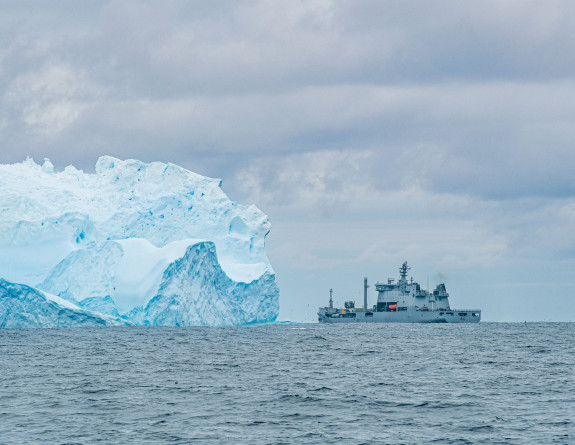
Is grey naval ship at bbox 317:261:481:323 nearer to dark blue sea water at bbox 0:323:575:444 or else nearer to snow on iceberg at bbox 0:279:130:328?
snow on iceberg at bbox 0:279:130:328

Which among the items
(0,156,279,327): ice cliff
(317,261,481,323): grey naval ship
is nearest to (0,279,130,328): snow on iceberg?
(0,156,279,327): ice cliff

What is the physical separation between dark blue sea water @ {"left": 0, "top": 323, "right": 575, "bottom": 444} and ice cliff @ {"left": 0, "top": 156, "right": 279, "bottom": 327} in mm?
30998

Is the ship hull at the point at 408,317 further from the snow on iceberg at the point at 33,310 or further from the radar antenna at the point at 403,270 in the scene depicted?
the snow on iceberg at the point at 33,310

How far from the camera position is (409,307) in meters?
122

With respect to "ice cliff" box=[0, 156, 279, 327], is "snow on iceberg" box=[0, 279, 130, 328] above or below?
below

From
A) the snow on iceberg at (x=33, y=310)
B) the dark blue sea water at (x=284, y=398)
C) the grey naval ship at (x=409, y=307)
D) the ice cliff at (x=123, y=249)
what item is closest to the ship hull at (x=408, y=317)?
the grey naval ship at (x=409, y=307)

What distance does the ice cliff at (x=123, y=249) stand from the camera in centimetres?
7994

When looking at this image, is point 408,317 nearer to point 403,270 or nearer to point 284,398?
point 403,270

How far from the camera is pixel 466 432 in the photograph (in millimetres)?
22156

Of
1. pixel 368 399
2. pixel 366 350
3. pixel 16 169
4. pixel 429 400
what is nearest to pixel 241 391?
pixel 368 399

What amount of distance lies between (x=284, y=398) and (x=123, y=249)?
2175 inches

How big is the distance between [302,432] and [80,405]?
26.4ft

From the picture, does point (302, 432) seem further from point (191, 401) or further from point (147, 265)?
point (147, 265)

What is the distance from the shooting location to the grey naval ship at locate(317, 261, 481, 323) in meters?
122
